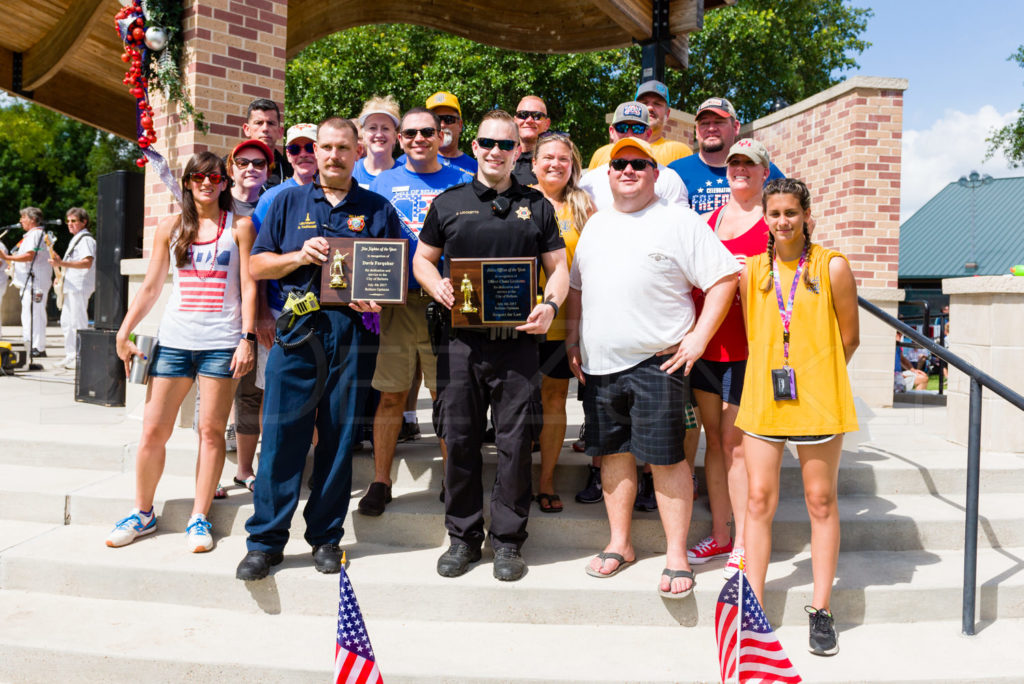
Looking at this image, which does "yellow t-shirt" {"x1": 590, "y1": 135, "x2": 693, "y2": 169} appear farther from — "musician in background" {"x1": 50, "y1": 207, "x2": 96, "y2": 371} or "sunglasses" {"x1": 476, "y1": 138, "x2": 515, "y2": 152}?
"musician in background" {"x1": 50, "y1": 207, "x2": 96, "y2": 371}

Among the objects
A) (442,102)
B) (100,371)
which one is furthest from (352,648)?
(100,371)

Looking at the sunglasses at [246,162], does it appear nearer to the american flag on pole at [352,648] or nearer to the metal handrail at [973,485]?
the american flag on pole at [352,648]

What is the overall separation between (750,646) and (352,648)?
1248 mm

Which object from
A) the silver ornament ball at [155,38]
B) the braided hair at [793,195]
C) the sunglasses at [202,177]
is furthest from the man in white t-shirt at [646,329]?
the silver ornament ball at [155,38]

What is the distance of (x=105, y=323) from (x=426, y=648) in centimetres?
517

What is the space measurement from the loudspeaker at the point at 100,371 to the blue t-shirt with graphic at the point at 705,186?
5295mm

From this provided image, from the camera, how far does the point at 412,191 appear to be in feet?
14.1

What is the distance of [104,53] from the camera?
10.5 m

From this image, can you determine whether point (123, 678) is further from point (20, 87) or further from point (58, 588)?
point (20, 87)

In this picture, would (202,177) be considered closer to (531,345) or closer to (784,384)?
(531,345)

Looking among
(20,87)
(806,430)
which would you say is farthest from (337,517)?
(20,87)

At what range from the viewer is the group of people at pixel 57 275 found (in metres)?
8.97

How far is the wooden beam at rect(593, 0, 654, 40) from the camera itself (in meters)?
7.41

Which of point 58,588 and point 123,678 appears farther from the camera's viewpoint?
point 58,588
